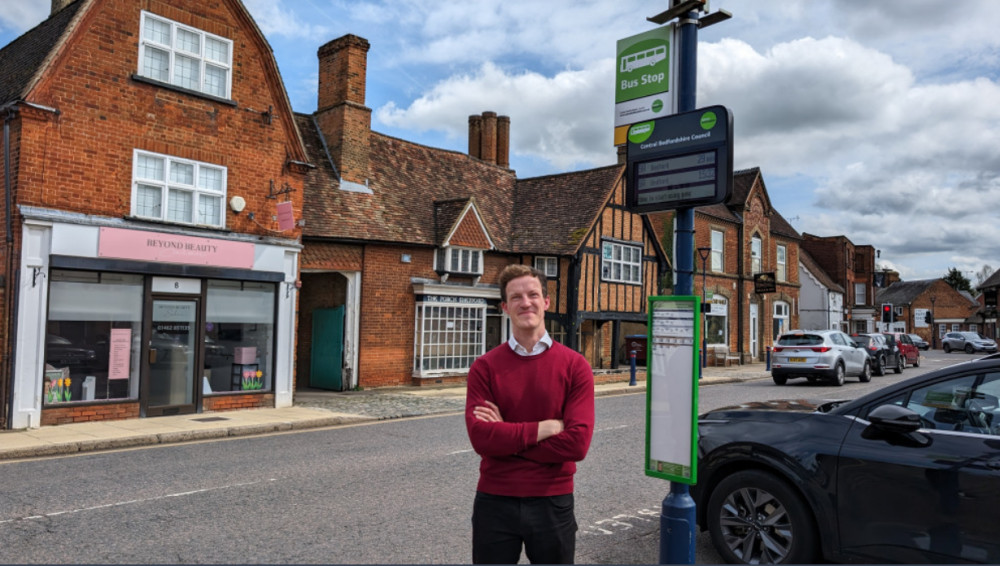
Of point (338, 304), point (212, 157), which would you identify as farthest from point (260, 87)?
point (338, 304)

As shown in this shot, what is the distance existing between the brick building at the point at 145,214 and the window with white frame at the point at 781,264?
27.3 meters

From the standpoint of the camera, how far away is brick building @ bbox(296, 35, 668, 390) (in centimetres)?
1783

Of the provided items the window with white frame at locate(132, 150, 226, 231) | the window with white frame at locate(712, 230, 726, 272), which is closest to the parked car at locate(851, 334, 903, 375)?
the window with white frame at locate(712, 230, 726, 272)

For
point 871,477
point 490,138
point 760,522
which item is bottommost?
point 760,522

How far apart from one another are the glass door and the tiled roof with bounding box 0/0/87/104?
431 cm

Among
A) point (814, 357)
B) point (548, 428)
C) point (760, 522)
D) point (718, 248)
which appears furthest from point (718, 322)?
point (548, 428)

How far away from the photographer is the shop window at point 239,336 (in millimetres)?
13969

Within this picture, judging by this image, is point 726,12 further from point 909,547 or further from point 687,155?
point 909,547

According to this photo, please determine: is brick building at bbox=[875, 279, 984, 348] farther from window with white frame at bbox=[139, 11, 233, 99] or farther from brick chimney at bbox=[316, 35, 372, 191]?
window with white frame at bbox=[139, 11, 233, 99]

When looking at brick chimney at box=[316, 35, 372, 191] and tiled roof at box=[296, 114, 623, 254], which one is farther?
brick chimney at box=[316, 35, 372, 191]

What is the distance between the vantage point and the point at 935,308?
71.8 metres

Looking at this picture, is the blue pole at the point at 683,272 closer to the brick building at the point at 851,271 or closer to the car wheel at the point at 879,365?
the car wheel at the point at 879,365

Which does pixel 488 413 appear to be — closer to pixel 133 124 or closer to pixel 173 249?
pixel 173 249

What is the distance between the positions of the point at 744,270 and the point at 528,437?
3171 cm
